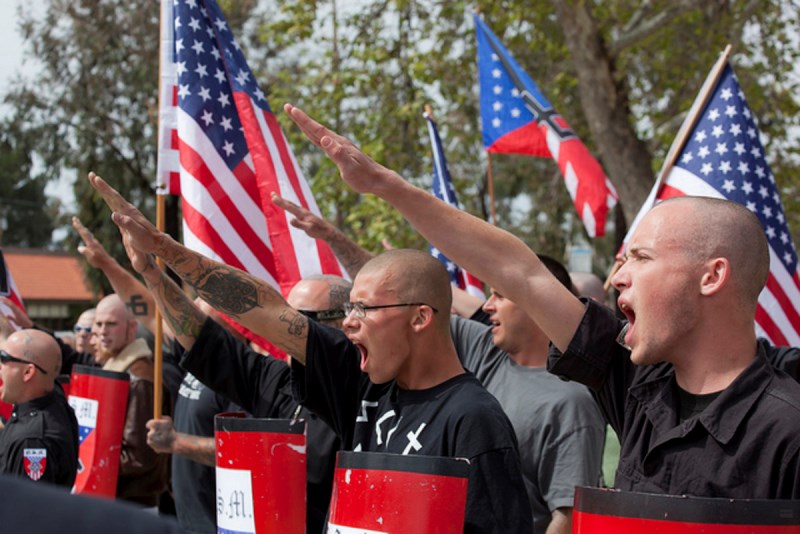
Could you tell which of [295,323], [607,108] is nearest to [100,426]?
[295,323]

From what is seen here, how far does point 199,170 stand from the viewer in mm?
5578

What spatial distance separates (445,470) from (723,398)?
2.13ft

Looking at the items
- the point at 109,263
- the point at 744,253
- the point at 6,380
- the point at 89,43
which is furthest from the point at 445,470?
the point at 89,43

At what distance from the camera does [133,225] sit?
3459 millimetres

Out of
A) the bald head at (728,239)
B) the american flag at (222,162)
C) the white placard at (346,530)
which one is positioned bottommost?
the white placard at (346,530)

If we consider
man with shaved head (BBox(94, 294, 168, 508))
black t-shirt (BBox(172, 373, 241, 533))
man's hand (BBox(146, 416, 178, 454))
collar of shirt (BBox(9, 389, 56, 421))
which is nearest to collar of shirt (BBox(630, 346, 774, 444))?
man's hand (BBox(146, 416, 178, 454))

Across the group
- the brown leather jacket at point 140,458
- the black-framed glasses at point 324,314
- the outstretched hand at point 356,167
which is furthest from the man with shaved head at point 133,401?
the outstretched hand at point 356,167

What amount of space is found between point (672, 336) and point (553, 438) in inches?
59.9

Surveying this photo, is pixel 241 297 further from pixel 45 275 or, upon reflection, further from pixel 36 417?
pixel 45 275

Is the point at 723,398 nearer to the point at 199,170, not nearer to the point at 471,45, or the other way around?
the point at 199,170

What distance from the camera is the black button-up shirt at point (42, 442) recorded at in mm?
5270

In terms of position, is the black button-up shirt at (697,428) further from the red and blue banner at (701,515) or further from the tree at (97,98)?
the tree at (97,98)

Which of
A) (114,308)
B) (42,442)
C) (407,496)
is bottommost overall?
(42,442)

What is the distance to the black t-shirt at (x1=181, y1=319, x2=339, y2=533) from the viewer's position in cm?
405
